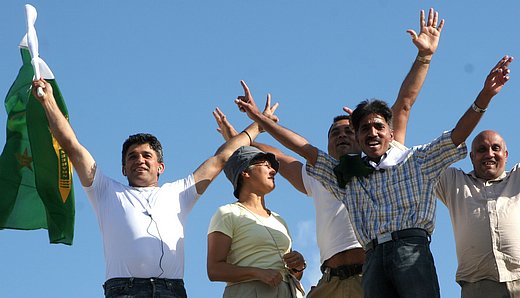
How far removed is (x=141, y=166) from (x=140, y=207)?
19.0 inches

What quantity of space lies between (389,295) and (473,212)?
1727mm

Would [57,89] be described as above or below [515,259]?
above

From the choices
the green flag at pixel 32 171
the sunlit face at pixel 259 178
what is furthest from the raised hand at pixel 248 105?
the green flag at pixel 32 171

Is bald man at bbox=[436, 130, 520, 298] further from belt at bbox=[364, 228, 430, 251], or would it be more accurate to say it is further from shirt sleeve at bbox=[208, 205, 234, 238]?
shirt sleeve at bbox=[208, 205, 234, 238]

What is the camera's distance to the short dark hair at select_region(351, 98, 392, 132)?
748 centimetres

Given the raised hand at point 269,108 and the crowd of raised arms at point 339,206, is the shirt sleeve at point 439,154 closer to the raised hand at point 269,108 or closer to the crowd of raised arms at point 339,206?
the crowd of raised arms at point 339,206

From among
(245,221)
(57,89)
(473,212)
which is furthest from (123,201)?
(473,212)

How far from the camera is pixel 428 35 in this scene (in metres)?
8.98

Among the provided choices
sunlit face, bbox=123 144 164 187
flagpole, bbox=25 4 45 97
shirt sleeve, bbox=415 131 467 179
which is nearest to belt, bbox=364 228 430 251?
shirt sleeve, bbox=415 131 467 179

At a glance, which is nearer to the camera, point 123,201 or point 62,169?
point 123,201

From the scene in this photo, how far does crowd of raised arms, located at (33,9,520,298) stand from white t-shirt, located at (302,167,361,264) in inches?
0.4

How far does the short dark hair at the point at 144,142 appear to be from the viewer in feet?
27.7

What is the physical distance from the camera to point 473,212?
27.2ft

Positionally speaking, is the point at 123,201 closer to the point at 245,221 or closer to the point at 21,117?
the point at 245,221
